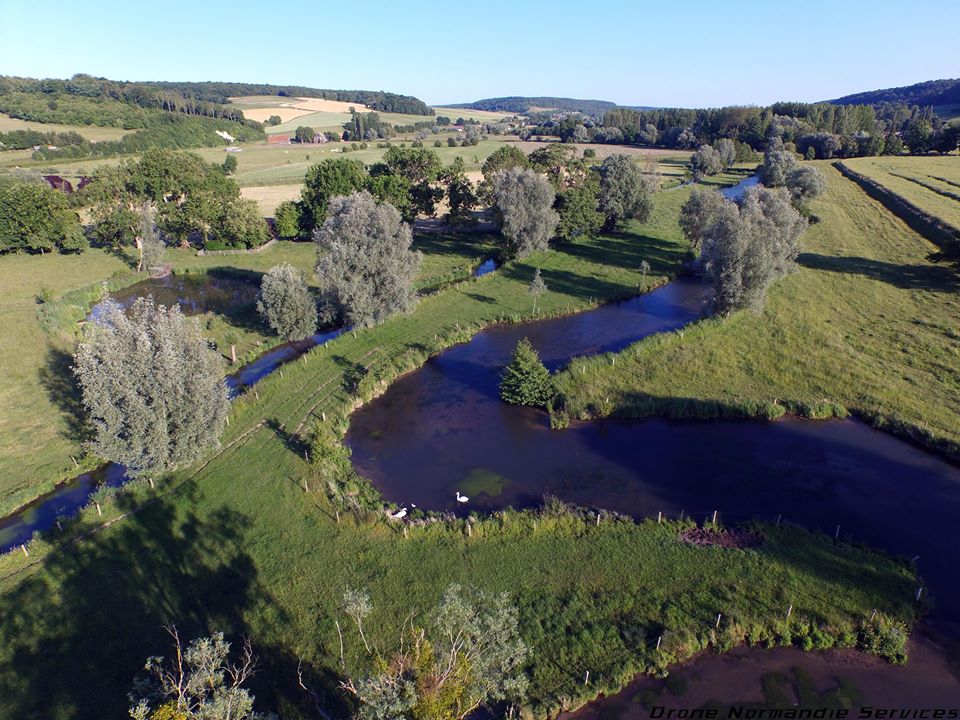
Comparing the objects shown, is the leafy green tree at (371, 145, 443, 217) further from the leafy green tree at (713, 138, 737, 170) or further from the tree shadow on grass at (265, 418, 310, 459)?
the leafy green tree at (713, 138, 737, 170)

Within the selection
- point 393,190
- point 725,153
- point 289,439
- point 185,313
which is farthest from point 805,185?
point 185,313

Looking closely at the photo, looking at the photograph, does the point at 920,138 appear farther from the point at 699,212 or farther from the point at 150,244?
the point at 150,244

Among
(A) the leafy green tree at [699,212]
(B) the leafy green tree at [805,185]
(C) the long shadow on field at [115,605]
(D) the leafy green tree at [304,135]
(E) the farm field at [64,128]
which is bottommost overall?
(C) the long shadow on field at [115,605]

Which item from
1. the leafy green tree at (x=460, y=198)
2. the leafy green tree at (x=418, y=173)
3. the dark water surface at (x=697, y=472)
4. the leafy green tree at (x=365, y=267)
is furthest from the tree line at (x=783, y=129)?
the dark water surface at (x=697, y=472)

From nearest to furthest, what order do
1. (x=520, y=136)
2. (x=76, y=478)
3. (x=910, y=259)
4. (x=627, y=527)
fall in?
(x=627, y=527) < (x=76, y=478) < (x=910, y=259) < (x=520, y=136)

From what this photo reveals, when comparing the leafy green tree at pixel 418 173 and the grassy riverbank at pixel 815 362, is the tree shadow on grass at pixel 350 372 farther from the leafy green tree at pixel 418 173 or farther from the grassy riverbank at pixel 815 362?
the leafy green tree at pixel 418 173

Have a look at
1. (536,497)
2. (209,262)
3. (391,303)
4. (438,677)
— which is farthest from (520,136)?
(438,677)

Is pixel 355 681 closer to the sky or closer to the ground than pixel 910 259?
closer to the ground

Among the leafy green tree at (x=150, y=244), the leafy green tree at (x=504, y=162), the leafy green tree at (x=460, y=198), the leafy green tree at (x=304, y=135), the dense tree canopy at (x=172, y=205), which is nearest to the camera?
the leafy green tree at (x=150, y=244)

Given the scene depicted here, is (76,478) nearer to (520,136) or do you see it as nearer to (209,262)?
(209,262)
